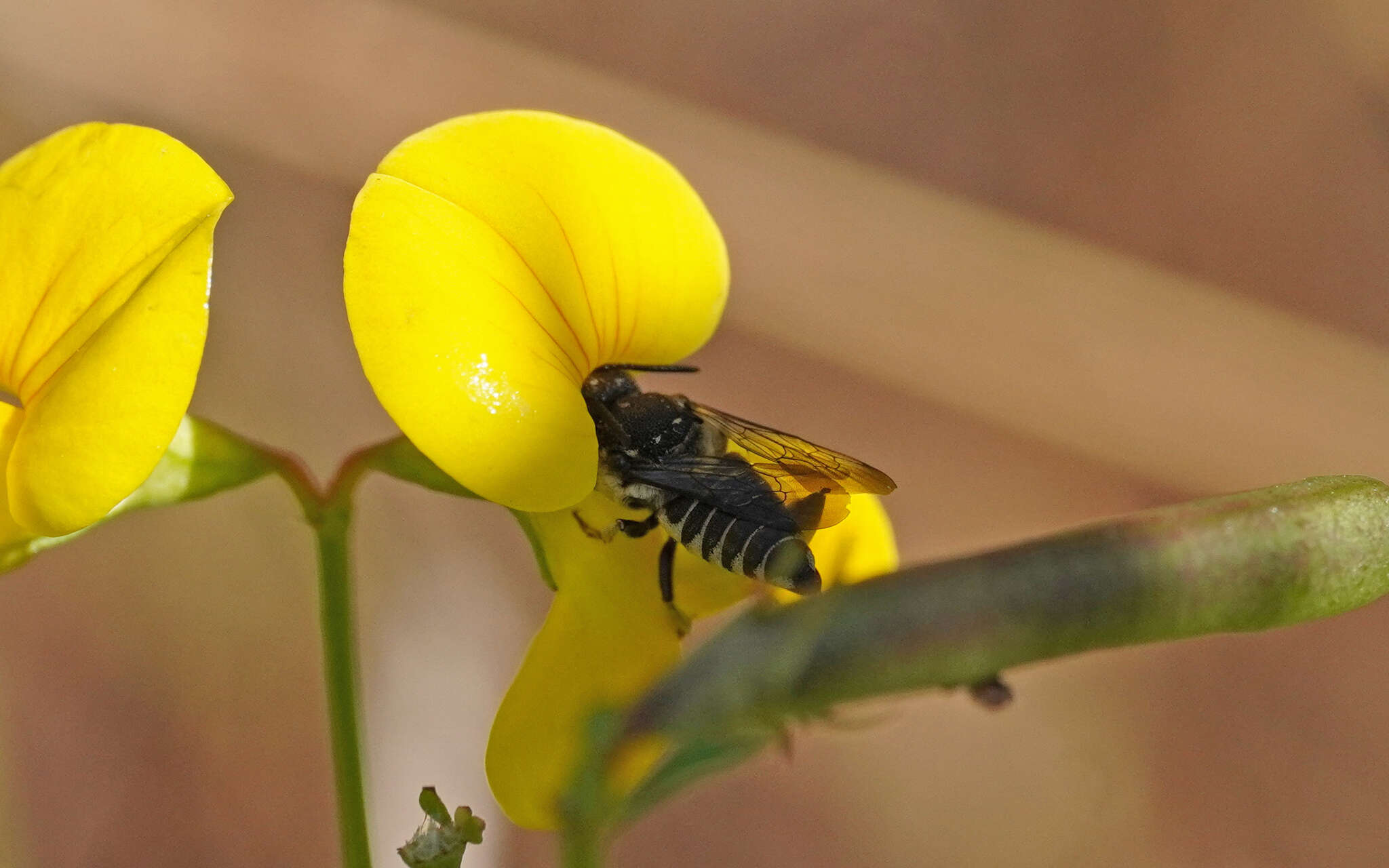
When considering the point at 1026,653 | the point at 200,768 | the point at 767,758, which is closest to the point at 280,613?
the point at 200,768

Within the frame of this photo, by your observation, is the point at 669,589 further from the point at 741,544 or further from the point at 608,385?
the point at 608,385

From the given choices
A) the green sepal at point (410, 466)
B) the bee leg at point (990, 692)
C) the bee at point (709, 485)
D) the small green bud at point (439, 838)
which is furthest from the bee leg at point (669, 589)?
the bee leg at point (990, 692)

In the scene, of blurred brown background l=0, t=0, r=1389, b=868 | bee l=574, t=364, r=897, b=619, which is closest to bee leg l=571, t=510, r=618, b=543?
bee l=574, t=364, r=897, b=619

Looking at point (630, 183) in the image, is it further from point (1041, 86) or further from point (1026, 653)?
point (1041, 86)

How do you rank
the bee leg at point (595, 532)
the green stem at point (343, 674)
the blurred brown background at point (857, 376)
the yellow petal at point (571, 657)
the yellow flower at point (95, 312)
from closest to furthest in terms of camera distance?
the yellow flower at point (95, 312) → the green stem at point (343, 674) → the yellow petal at point (571, 657) → the bee leg at point (595, 532) → the blurred brown background at point (857, 376)

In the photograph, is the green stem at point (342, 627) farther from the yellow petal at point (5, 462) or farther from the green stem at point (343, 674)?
the yellow petal at point (5, 462)

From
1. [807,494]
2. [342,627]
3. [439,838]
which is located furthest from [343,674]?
[807,494]
